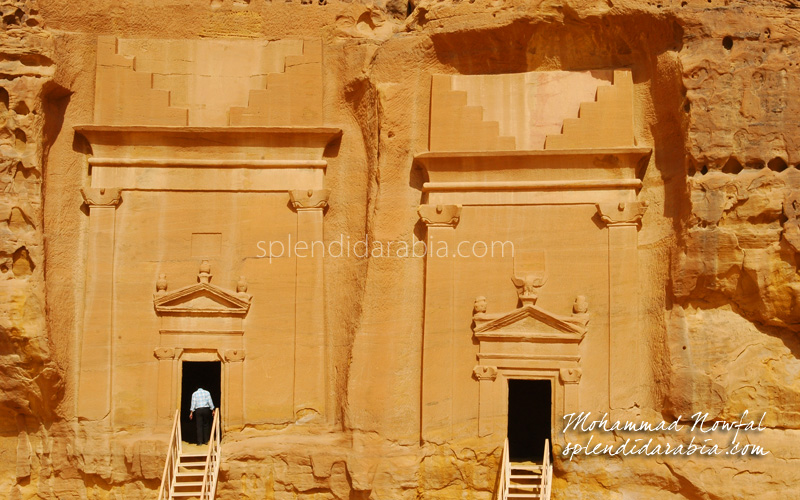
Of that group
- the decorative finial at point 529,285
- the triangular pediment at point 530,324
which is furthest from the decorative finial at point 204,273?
the decorative finial at point 529,285

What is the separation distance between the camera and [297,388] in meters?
12.7

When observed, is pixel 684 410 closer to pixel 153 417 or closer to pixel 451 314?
pixel 451 314

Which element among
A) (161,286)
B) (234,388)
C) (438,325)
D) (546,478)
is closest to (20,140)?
(161,286)

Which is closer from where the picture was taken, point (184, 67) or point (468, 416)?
point (468, 416)

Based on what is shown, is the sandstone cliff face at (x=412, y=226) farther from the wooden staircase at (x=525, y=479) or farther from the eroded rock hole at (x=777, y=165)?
the wooden staircase at (x=525, y=479)

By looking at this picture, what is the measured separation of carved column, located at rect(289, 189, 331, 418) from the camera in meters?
12.7

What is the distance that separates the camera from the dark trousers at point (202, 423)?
12.9 m

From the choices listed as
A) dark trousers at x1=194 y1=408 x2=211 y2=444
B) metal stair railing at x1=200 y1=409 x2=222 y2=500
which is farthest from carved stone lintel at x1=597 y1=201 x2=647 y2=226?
dark trousers at x1=194 y1=408 x2=211 y2=444

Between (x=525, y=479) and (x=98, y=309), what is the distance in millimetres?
5802

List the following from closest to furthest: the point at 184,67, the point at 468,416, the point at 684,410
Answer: the point at 684,410 < the point at 468,416 < the point at 184,67

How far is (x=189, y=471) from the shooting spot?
1227 centimetres

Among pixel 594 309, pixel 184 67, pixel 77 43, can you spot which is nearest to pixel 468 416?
pixel 594 309

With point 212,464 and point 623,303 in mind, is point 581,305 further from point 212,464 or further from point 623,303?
point 212,464

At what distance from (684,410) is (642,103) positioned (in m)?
3.82
